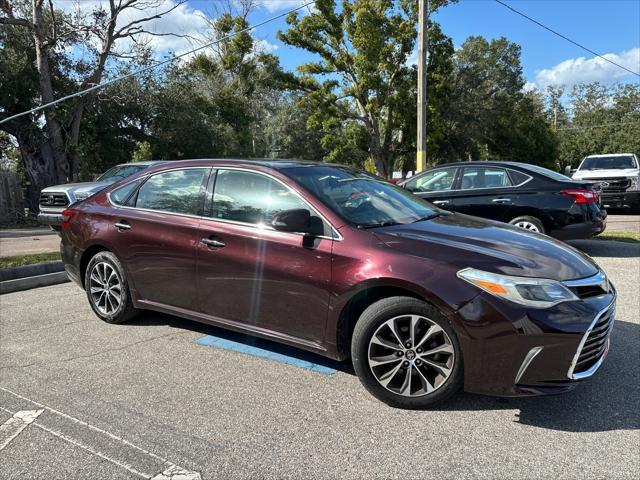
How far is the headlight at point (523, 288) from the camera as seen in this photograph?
2.82 meters

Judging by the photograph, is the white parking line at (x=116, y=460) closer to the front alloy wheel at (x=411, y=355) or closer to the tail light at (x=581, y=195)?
the front alloy wheel at (x=411, y=355)

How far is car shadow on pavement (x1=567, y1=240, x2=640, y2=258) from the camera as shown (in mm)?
8050

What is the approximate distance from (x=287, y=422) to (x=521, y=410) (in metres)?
1.50

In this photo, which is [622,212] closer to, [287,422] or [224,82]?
[287,422]

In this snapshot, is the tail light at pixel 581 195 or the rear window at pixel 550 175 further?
the rear window at pixel 550 175

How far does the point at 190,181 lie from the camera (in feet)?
14.1

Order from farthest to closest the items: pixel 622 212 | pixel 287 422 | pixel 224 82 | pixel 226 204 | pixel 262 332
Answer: pixel 224 82 < pixel 622 212 < pixel 226 204 < pixel 262 332 < pixel 287 422

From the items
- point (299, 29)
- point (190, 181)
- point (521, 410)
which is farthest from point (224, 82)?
point (521, 410)

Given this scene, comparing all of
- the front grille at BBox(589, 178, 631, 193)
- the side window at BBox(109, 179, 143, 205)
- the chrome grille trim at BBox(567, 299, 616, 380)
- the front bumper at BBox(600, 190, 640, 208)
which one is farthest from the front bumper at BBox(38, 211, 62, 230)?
the front bumper at BBox(600, 190, 640, 208)

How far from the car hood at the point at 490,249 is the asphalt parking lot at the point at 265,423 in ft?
2.99

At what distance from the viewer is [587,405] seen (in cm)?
315

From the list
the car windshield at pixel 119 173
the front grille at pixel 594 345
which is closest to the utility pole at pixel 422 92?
the car windshield at pixel 119 173

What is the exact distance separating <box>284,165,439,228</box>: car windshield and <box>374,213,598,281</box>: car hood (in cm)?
19

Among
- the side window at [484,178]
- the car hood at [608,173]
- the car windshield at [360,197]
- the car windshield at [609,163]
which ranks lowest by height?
the car windshield at [360,197]
